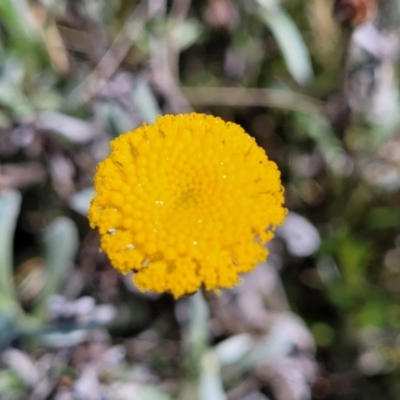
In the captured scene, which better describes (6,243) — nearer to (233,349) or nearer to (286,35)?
(233,349)

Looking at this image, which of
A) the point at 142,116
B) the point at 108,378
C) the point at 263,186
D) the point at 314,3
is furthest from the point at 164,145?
the point at 314,3

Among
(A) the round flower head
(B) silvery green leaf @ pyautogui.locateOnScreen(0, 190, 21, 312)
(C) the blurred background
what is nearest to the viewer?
(A) the round flower head

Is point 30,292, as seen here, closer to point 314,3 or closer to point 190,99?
point 190,99

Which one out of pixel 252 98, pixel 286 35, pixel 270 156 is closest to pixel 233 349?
pixel 270 156

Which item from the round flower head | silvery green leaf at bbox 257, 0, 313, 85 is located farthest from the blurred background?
the round flower head

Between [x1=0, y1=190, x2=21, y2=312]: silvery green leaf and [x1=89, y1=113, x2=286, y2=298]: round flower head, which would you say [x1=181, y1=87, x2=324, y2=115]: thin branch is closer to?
[x1=0, y1=190, x2=21, y2=312]: silvery green leaf

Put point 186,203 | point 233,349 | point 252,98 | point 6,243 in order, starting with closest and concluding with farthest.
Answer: point 186,203 < point 6,243 < point 233,349 < point 252,98

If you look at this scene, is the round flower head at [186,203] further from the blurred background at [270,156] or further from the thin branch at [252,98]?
the thin branch at [252,98]
